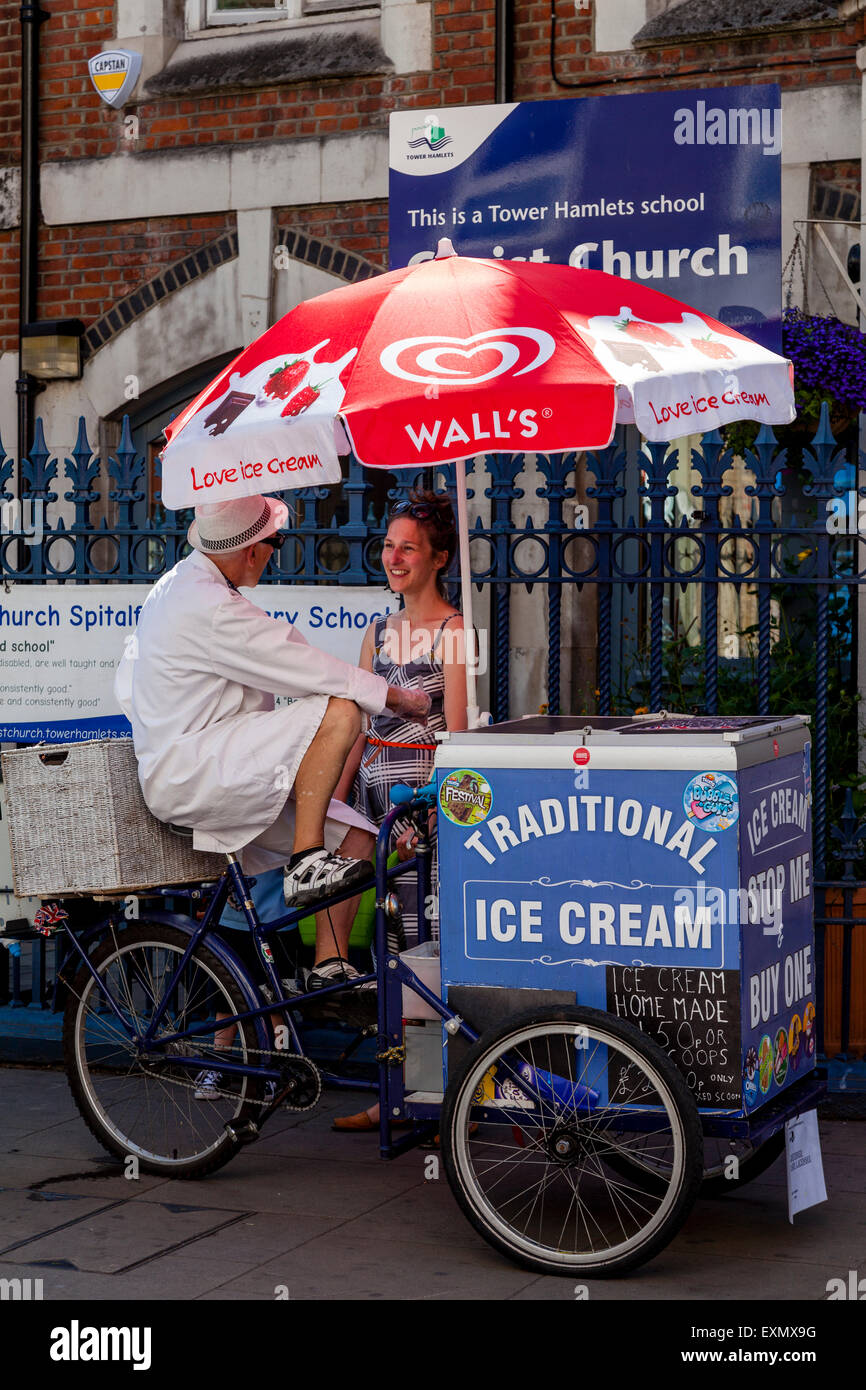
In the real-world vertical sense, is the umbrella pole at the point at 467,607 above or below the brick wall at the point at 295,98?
below

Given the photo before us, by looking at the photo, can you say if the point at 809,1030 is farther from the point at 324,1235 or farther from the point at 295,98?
the point at 295,98

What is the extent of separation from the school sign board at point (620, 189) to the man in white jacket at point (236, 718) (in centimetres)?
252

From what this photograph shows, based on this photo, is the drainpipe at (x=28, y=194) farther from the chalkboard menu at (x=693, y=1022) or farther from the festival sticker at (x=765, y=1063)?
the festival sticker at (x=765, y=1063)

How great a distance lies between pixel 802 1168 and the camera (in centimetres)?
464

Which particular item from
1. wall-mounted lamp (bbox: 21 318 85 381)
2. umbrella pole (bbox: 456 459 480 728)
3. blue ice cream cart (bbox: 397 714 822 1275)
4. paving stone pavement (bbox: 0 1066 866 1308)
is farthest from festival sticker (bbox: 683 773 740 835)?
wall-mounted lamp (bbox: 21 318 85 381)

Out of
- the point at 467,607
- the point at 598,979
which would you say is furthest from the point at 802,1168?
the point at 467,607

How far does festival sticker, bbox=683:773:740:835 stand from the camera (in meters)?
4.27

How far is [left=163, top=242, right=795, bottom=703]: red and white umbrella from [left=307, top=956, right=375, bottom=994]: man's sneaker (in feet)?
4.75

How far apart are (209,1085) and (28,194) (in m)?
6.96

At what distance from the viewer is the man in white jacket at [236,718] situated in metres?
4.99

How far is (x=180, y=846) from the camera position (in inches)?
207

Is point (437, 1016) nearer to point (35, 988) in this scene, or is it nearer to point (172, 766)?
point (172, 766)

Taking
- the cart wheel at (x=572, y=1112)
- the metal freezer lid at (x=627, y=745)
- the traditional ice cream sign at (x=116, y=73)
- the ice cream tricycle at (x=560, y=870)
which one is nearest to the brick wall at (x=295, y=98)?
the traditional ice cream sign at (x=116, y=73)

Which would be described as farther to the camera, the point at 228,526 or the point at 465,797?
the point at 228,526
